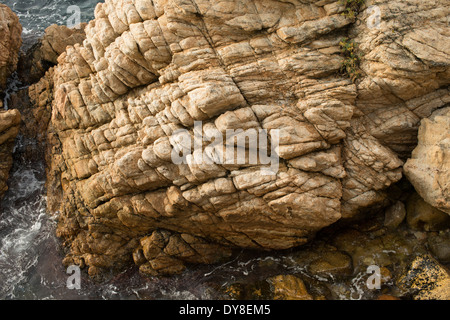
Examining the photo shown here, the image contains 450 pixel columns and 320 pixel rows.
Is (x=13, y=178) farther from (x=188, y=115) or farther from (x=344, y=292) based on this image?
(x=344, y=292)

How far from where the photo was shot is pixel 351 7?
1558 cm

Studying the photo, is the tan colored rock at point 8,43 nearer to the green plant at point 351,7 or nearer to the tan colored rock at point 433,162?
the green plant at point 351,7

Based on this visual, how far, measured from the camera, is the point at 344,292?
15766 mm

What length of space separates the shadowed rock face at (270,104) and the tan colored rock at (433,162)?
671 mm

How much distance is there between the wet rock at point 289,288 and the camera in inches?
620

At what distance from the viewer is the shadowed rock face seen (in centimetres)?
1510

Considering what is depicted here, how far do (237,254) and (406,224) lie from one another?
9.55 m

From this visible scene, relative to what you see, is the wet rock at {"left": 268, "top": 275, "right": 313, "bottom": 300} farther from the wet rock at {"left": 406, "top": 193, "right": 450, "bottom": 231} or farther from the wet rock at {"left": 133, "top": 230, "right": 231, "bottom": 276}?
the wet rock at {"left": 406, "top": 193, "right": 450, "bottom": 231}

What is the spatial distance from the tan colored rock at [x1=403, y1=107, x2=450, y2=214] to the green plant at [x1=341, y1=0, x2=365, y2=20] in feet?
20.7

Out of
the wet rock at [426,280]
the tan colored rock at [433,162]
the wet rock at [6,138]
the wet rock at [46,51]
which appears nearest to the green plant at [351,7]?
the tan colored rock at [433,162]

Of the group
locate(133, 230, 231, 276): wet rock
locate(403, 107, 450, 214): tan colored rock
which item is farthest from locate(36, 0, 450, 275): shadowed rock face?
locate(403, 107, 450, 214): tan colored rock

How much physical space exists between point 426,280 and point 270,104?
11274mm

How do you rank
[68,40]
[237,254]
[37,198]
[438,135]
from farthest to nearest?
[68,40]
[37,198]
[237,254]
[438,135]
